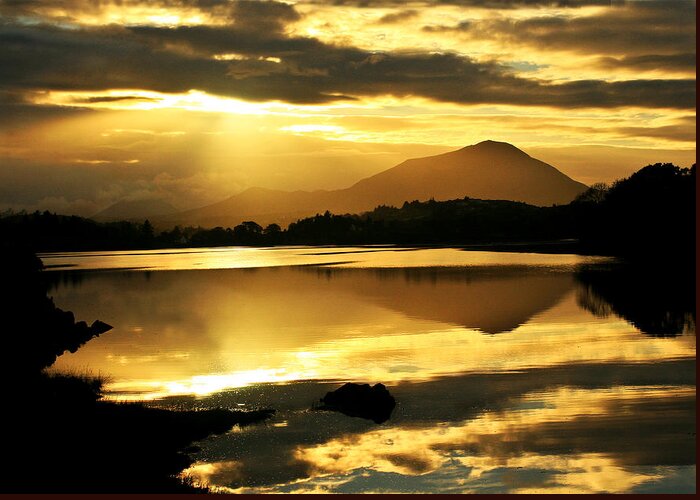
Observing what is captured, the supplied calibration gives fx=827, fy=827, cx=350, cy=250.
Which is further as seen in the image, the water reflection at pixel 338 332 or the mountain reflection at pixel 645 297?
the mountain reflection at pixel 645 297

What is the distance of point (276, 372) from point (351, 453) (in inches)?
620

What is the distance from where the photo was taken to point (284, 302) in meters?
87.2

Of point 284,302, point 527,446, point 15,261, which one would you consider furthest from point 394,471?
point 284,302

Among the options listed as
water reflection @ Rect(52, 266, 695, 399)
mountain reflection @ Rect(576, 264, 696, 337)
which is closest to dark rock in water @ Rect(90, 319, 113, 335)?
water reflection @ Rect(52, 266, 695, 399)

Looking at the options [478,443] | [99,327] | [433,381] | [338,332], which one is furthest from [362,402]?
[99,327]

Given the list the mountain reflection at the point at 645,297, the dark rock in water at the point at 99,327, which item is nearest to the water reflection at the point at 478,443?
the mountain reflection at the point at 645,297

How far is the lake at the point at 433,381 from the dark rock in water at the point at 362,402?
1.73ft

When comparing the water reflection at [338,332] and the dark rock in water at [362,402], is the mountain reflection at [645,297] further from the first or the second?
the dark rock in water at [362,402]

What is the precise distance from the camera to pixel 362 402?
3291cm

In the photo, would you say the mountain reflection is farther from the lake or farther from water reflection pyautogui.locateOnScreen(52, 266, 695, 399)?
water reflection pyautogui.locateOnScreen(52, 266, 695, 399)

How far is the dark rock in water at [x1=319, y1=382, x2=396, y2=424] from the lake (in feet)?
1.73

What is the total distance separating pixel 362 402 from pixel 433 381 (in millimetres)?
7493

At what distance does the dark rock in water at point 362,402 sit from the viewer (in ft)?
107

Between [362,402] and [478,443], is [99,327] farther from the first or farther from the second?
[478,443]
